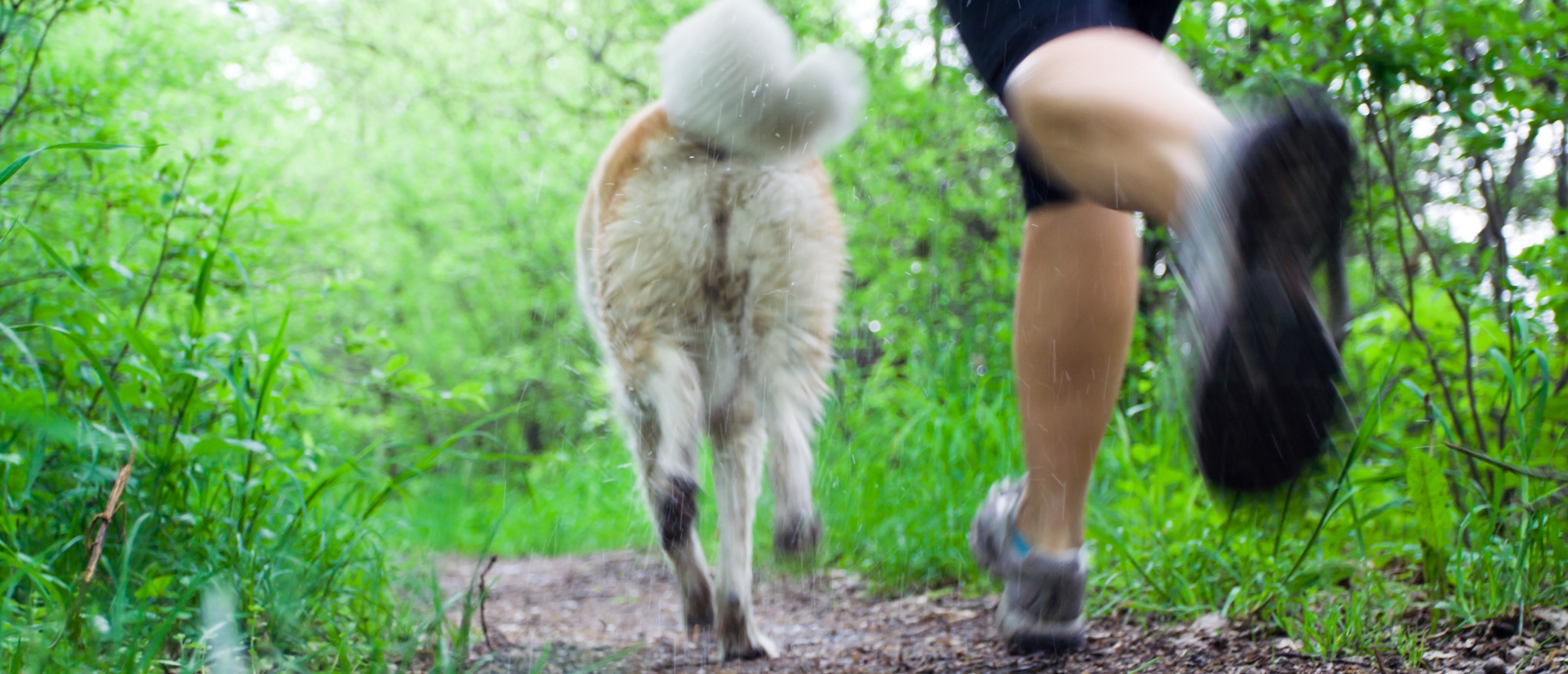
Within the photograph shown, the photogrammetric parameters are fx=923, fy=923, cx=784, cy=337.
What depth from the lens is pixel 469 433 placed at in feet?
4.84

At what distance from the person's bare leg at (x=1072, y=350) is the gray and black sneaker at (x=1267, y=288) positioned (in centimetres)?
40

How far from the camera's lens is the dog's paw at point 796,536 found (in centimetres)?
191

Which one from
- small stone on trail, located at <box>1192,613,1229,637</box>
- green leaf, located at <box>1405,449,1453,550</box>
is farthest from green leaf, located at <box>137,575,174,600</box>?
green leaf, located at <box>1405,449,1453,550</box>

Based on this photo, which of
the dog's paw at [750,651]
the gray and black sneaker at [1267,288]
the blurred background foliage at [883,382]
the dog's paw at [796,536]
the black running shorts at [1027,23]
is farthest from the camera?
the dog's paw at [796,536]

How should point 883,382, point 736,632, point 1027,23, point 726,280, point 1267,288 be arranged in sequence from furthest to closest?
point 883,382, point 726,280, point 736,632, point 1027,23, point 1267,288

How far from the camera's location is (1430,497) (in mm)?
1470

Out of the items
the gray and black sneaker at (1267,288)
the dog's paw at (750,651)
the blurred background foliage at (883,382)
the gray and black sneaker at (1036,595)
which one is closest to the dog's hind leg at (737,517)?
the dog's paw at (750,651)

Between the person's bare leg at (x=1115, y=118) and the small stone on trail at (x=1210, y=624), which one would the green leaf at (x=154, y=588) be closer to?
the person's bare leg at (x=1115, y=118)

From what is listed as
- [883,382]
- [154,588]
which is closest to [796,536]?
[154,588]

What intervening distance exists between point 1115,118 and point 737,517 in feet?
3.88

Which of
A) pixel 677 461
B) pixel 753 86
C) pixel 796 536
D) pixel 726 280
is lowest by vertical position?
pixel 796 536

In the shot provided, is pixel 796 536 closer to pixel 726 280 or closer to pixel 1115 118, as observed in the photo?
pixel 726 280

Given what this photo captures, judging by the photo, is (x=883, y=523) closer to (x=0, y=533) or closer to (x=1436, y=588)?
(x=1436, y=588)

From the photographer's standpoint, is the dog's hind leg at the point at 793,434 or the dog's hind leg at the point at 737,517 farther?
the dog's hind leg at the point at 793,434
